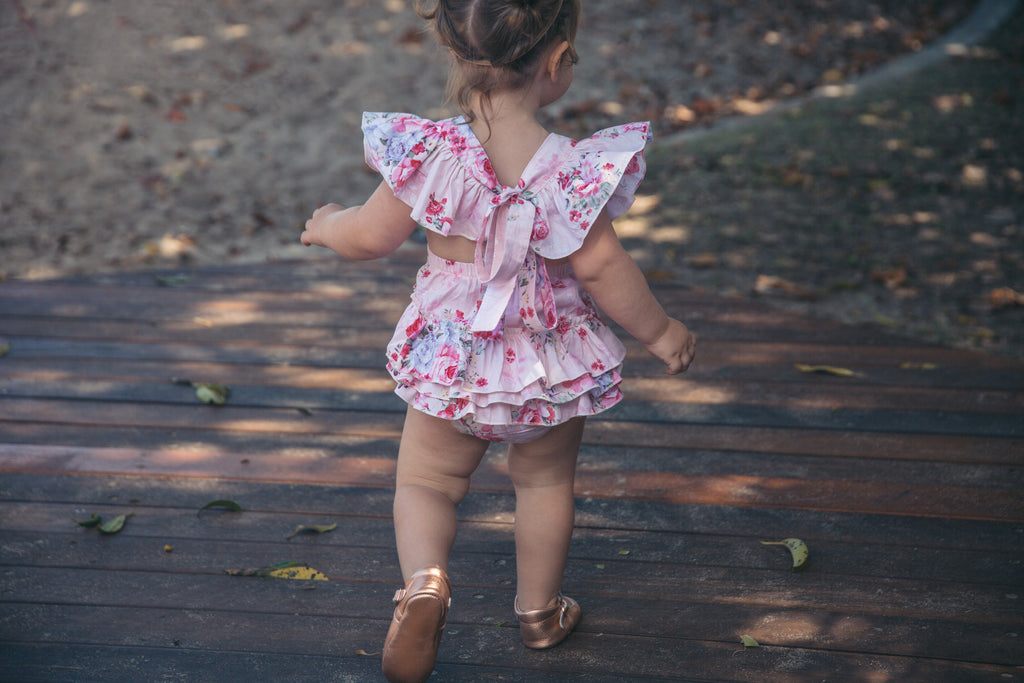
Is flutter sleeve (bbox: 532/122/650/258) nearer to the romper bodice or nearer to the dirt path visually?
the romper bodice

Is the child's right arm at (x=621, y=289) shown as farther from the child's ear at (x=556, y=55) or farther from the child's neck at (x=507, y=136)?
the child's ear at (x=556, y=55)

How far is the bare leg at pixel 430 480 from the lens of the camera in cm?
192

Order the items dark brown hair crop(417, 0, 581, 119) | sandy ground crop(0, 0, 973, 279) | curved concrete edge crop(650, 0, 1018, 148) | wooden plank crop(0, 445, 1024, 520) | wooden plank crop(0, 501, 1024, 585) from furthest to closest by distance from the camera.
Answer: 1. curved concrete edge crop(650, 0, 1018, 148)
2. sandy ground crop(0, 0, 973, 279)
3. wooden plank crop(0, 445, 1024, 520)
4. wooden plank crop(0, 501, 1024, 585)
5. dark brown hair crop(417, 0, 581, 119)

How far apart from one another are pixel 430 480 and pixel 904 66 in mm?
5915

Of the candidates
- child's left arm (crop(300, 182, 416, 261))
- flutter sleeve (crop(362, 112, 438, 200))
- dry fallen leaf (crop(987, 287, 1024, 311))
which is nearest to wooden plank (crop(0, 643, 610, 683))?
child's left arm (crop(300, 182, 416, 261))

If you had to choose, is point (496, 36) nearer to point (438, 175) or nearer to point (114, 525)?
point (438, 175)

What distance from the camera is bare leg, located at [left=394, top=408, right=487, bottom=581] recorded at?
6.30ft

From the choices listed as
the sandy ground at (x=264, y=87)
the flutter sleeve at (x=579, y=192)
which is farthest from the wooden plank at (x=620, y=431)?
the sandy ground at (x=264, y=87)

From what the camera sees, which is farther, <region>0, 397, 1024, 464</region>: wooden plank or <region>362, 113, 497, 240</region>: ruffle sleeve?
<region>0, 397, 1024, 464</region>: wooden plank

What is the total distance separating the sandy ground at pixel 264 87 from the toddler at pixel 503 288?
3.52 meters

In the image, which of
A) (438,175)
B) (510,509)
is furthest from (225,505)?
(438,175)

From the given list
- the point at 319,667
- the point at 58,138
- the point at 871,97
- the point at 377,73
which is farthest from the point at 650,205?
the point at 58,138

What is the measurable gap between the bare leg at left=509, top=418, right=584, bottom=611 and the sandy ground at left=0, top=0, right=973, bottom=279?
358cm

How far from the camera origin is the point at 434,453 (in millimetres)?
1996
